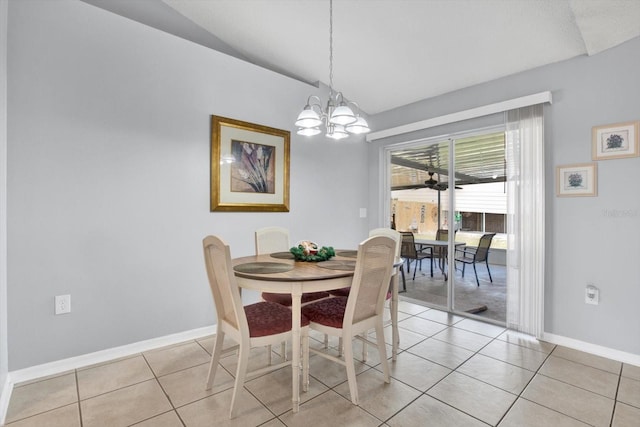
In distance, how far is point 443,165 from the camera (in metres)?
3.73

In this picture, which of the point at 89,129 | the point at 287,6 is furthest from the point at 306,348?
the point at 287,6

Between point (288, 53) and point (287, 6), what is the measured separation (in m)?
0.68

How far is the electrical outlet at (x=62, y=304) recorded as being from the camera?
2205 millimetres

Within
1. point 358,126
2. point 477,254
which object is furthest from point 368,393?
point 477,254

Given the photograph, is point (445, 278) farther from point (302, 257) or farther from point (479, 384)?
point (302, 257)

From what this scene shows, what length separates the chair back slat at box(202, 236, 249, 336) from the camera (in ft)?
5.57

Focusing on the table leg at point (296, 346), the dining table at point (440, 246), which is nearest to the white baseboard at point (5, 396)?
the table leg at point (296, 346)

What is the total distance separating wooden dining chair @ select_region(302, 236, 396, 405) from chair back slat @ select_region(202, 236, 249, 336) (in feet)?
1.61

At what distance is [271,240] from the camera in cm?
294

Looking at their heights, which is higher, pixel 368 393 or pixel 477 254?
pixel 477 254

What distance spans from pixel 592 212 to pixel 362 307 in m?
2.17

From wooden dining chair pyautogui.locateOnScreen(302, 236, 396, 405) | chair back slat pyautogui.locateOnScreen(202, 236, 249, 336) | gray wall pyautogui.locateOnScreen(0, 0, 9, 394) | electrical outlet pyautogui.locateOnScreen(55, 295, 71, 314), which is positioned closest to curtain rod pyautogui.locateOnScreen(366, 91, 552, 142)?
wooden dining chair pyautogui.locateOnScreen(302, 236, 396, 405)

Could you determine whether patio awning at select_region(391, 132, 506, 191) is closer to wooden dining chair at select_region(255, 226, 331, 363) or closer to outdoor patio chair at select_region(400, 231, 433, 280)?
outdoor patio chair at select_region(400, 231, 433, 280)

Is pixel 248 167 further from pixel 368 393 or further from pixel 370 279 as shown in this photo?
Answer: pixel 368 393
